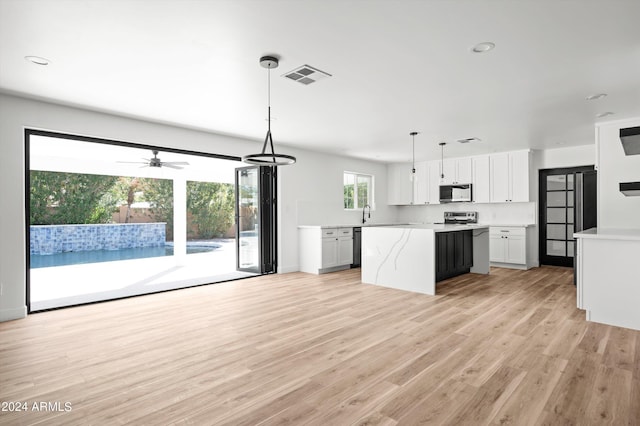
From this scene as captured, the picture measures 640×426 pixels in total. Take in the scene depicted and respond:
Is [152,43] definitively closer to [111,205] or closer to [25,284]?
[25,284]

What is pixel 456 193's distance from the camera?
785 centimetres

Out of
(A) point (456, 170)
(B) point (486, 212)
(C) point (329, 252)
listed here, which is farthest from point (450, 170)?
(C) point (329, 252)

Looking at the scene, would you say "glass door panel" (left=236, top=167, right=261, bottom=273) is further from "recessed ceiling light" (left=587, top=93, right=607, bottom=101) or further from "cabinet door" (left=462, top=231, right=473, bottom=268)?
"recessed ceiling light" (left=587, top=93, right=607, bottom=101)

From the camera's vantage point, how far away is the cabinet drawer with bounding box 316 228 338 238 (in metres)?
6.39

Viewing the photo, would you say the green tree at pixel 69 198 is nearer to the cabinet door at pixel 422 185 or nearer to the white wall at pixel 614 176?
the cabinet door at pixel 422 185

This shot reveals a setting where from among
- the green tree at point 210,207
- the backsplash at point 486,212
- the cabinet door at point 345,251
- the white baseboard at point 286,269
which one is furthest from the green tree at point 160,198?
the backsplash at point 486,212

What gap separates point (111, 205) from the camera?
1241 centimetres

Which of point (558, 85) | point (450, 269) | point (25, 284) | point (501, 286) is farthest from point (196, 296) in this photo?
point (558, 85)

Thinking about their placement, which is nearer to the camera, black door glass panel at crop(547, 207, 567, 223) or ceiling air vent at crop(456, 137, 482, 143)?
ceiling air vent at crop(456, 137, 482, 143)

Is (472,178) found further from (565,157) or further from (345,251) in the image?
(345,251)

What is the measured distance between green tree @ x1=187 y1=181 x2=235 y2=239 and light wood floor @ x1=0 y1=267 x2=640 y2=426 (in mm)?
10259

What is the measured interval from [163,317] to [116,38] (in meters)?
2.72

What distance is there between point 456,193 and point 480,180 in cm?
59

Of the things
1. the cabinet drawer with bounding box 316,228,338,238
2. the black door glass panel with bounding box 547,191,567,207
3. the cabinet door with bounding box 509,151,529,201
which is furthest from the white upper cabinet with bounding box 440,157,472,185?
the cabinet drawer with bounding box 316,228,338,238
